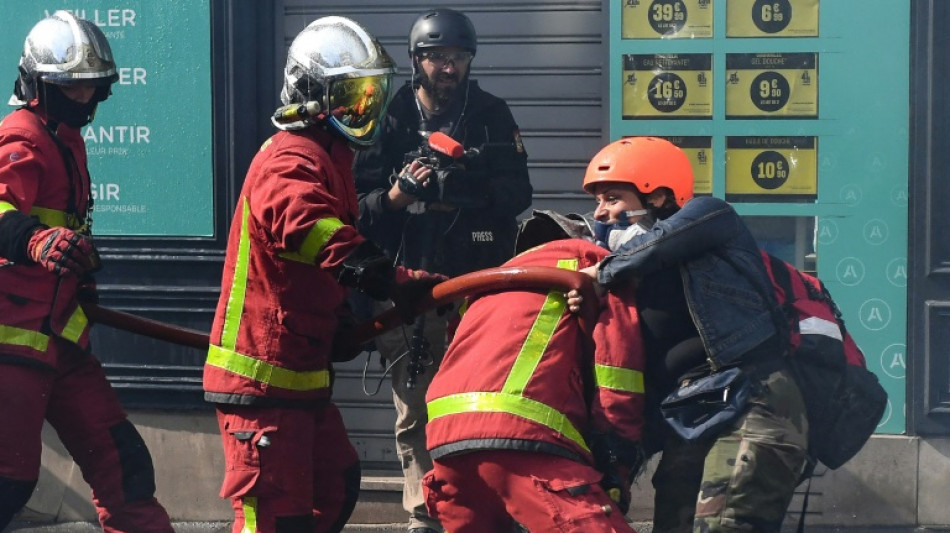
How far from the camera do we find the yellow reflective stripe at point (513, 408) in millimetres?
3465

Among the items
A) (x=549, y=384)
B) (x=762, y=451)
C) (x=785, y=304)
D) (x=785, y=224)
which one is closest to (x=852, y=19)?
(x=785, y=224)

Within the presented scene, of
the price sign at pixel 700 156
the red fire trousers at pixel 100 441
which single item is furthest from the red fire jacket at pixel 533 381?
the price sign at pixel 700 156

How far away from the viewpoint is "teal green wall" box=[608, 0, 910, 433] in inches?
244

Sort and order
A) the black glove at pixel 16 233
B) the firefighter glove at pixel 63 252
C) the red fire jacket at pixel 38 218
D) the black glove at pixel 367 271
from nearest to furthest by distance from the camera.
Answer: the black glove at pixel 367 271 < the firefighter glove at pixel 63 252 < the black glove at pixel 16 233 < the red fire jacket at pixel 38 218

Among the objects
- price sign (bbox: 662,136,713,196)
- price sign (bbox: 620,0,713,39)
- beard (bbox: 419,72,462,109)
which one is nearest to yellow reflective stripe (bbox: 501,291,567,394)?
beard (bbox: 419,72,462,109)

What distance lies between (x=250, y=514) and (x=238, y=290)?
2.17 feet

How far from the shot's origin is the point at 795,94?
6.28 m

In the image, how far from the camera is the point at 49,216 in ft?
15.8

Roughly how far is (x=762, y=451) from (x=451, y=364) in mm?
934

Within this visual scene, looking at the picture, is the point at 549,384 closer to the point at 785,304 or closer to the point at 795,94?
the point at 785,304

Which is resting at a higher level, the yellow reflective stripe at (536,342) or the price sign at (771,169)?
the price sign at (771,169)

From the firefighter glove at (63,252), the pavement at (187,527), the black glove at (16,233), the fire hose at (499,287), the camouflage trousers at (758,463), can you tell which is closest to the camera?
the fire hose at (499,287)

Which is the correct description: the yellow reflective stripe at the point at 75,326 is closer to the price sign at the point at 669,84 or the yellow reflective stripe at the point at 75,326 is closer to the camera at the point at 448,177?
the camera at the point at 448,177

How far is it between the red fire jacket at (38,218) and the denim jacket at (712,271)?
2.10m
